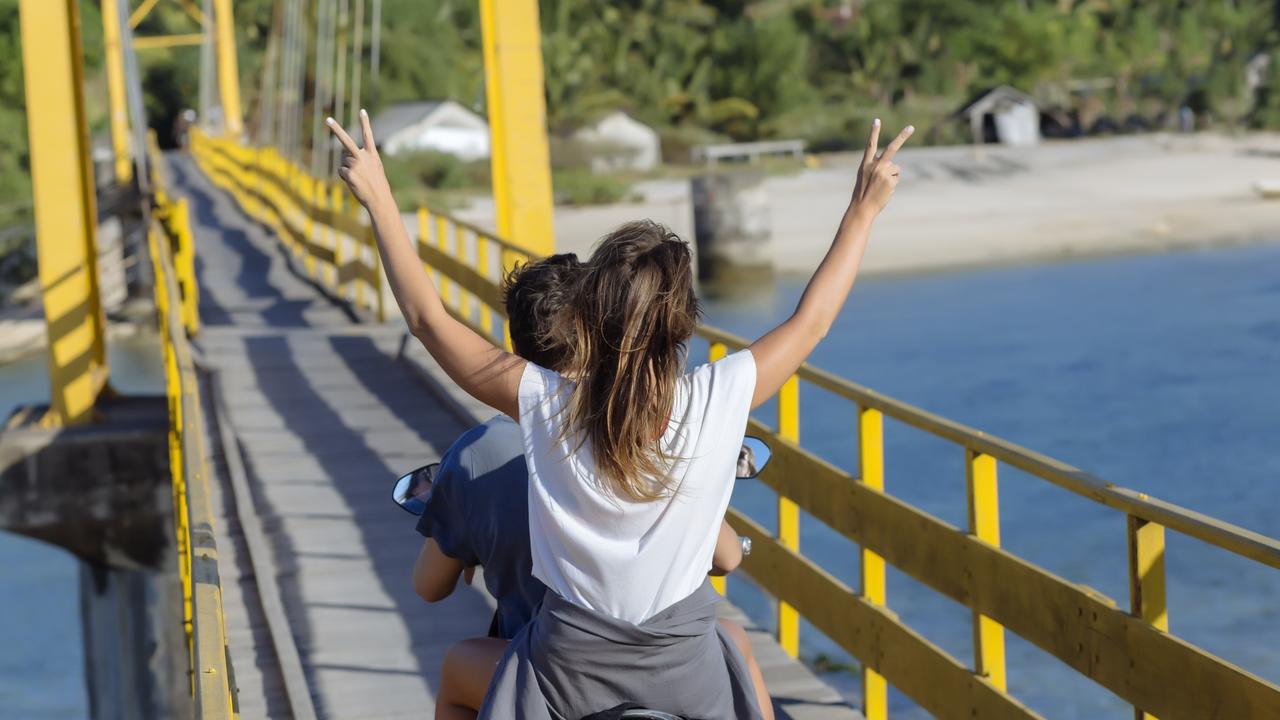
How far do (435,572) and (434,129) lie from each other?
65.1 metres

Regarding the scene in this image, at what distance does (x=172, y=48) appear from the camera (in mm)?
85688

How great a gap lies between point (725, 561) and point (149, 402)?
9.61m

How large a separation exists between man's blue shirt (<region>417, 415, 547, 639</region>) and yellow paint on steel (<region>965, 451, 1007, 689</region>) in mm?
1859

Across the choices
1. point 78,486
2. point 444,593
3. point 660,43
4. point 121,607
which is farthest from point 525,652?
point 660,43

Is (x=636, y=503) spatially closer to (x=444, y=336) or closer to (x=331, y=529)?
(x=444, y=336)

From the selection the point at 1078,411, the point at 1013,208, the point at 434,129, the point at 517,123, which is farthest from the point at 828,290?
the point at 434,129

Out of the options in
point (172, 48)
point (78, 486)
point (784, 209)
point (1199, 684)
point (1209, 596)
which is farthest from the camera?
point (172, 48)

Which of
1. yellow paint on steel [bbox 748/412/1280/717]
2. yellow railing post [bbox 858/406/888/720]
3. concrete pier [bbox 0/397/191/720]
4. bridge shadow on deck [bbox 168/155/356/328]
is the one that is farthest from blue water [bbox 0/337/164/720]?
yellow paint on steel [bbox 748/412/1280/717]

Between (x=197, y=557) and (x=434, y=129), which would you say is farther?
(x=434, y=129)

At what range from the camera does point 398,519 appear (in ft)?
25.8

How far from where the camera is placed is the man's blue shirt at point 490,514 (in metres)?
2.91

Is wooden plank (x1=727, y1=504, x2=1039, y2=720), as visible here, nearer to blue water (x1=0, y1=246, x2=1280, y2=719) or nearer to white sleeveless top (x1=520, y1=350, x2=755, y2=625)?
white sleeveless top (x1=520, y1=350, x2=755, y2=625)

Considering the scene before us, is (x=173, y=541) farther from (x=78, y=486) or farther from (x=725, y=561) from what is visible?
(x=725, y=561)

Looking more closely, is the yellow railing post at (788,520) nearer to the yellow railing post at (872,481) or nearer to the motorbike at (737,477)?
the yellow railing post at (872,481)
